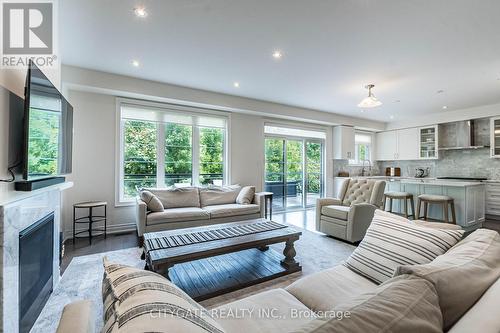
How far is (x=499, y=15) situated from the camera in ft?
7.16

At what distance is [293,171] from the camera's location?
628cm

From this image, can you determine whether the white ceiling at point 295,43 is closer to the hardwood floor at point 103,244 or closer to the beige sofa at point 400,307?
the beige sofa at point 400,307

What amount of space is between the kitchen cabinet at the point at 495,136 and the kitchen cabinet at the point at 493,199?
0.75m

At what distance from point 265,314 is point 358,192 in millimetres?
3374

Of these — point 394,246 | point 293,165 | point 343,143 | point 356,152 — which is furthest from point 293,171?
point 394,246

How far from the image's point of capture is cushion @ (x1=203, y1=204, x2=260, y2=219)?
3.89 m

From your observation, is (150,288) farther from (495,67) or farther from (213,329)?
(495,67)

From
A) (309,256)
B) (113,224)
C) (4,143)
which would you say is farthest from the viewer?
(113,224)

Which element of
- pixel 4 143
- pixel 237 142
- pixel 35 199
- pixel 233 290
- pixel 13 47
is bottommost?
pixel 233 290

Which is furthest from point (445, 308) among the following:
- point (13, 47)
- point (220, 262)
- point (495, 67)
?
point (495, 67)

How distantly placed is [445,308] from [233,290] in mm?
1851

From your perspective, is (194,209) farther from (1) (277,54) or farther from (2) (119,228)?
(1) (277,54)

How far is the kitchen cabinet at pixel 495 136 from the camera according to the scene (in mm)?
5363

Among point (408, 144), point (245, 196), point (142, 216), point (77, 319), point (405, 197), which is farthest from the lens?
point (408, 144)
